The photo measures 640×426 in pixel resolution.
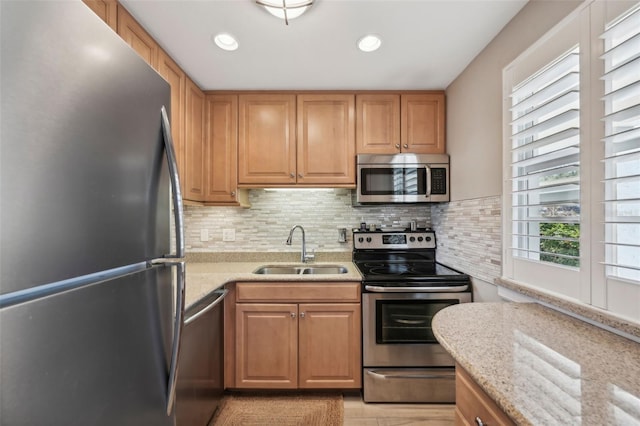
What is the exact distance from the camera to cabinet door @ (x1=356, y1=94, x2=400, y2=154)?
236 cm

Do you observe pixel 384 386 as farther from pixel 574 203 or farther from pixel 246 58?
pixel 246 58

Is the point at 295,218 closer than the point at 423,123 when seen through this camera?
No

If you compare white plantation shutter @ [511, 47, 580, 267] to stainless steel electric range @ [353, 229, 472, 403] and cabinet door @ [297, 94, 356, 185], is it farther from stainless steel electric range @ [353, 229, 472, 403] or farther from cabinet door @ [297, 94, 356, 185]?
cabinet door @ [297, 94, 356, 185]

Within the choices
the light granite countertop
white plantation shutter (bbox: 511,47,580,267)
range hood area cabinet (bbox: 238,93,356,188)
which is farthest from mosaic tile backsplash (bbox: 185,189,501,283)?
white plantation shutter (bbox: 511,47,580,267)

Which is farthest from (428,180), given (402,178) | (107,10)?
(107,10)

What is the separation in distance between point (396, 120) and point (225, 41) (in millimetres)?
1371

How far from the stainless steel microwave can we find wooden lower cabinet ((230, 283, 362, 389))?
797 mm

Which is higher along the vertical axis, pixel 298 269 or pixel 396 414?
pixel 298 269

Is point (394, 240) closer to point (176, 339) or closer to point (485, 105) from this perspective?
point (485, 105)

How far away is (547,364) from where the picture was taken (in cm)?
77

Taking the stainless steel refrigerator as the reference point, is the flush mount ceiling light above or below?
→ above

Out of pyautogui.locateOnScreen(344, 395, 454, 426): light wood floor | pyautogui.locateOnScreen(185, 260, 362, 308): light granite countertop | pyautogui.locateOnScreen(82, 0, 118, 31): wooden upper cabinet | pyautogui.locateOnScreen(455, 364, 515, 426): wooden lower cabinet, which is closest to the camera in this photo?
pyautogui.locateOnScreen(455, 364, 515, 426): wooden lower cabinet

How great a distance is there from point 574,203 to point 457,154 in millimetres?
1113

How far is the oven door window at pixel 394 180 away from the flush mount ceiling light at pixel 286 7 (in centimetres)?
118
